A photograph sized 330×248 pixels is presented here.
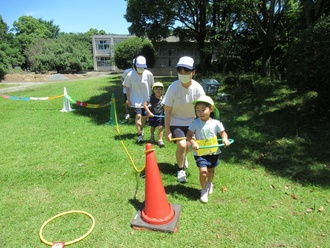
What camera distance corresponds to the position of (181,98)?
384cm

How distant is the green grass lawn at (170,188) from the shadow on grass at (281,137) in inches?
0.8

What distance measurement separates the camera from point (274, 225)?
3.22 metres

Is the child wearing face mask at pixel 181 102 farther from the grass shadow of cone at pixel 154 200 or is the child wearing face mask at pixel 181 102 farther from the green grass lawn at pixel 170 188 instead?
the green grass lawn at pixel 170 188

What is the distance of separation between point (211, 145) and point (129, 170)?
70.4 inches

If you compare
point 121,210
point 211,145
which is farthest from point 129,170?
point 211,145

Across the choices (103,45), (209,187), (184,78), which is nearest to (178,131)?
(184,78)

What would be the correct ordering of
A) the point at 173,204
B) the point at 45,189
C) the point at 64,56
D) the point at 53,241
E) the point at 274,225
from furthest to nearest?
the point at 64,56 → the point at 45,189 → the point at 173,204 → the point at 274,225 → the point at 53,241

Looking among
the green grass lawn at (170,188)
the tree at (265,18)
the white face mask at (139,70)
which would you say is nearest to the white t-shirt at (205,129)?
the green grass lawn at (170,188)

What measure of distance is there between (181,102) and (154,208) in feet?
5.02

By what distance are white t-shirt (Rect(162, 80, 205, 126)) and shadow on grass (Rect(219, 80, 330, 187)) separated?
5.79 ft

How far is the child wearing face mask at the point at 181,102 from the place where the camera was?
3660 mm

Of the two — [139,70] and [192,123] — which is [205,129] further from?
[139,70]

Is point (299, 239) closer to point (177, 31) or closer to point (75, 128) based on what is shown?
point (75, 128)

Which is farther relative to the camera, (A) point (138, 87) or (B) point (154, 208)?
(A) point (138, 87)
